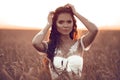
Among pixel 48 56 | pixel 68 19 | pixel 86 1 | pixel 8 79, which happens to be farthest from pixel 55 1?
pixel 8 79

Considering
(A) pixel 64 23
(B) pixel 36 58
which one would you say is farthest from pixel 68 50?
(B) pixel 36 58

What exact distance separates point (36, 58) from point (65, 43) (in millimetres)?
333

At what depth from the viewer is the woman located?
1.45 meters

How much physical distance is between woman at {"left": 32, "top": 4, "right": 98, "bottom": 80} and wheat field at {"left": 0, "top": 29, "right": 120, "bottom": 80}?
278 millimetres

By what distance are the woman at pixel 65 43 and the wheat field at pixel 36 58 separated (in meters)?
0.28

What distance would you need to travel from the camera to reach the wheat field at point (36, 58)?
1779 mm

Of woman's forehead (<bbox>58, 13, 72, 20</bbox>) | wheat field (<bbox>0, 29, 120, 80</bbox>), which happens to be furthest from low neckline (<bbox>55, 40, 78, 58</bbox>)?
wheat field (<bbox>0, 29, 120, 80</bbox>)

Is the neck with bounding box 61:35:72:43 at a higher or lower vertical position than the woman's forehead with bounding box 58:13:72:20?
lower

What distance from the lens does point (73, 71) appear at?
4.81ft

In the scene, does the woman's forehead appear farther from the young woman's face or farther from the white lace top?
the white lace top

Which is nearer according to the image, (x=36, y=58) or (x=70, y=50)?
(x=70, y=50)

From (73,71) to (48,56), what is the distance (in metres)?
0.14

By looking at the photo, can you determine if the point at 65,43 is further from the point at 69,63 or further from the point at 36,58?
the point at 36,58

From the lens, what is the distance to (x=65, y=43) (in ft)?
4.99
